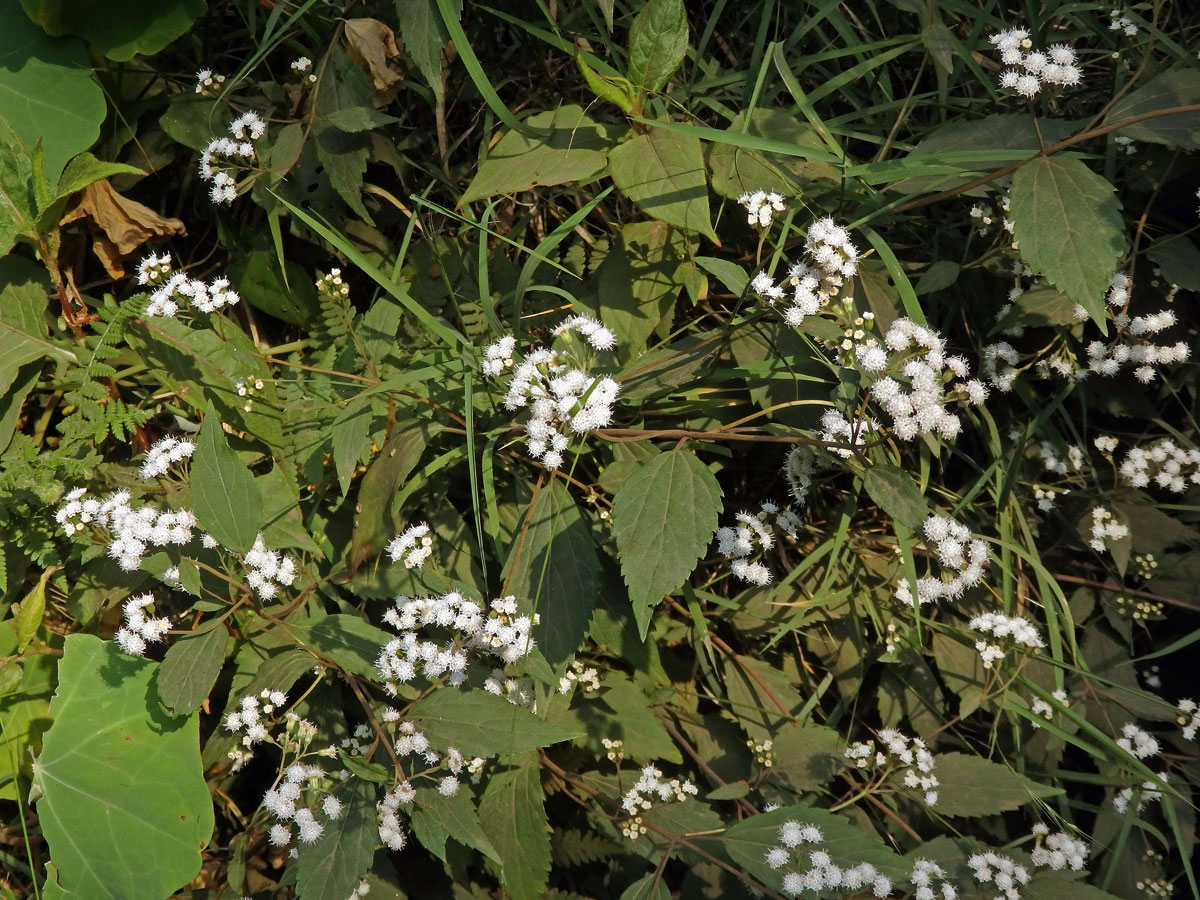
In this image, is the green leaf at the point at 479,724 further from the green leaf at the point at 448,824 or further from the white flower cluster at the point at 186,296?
the white flower cluster at the point at 186,296

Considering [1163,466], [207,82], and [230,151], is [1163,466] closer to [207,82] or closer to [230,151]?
[230,151]

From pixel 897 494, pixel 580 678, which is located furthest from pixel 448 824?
pixel 897 494

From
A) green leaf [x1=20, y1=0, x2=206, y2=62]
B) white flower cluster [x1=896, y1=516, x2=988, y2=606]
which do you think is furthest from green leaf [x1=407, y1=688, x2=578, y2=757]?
green leaf [x1=20, y1=0, x2=206, y2=62]

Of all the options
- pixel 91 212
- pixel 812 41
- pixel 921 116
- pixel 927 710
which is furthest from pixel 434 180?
pixel 927 710

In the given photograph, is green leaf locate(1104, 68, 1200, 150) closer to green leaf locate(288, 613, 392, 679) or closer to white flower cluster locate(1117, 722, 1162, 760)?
white flower cluster locate(1117, 722, 1162, 760)

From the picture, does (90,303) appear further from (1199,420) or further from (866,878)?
(1199,420)

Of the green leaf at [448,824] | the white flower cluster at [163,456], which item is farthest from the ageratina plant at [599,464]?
the white flower cluster at [163,456]
